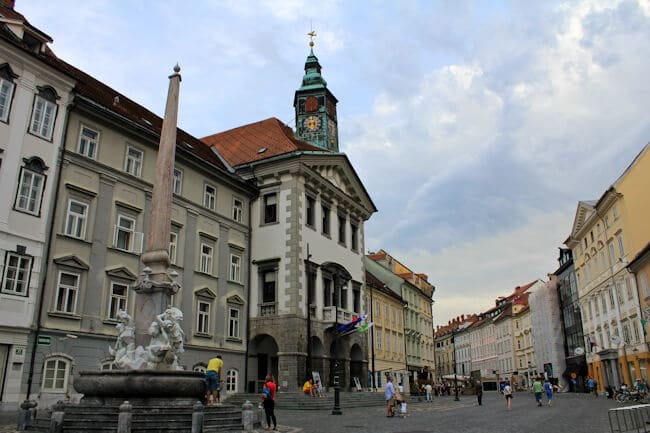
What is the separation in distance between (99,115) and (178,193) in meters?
6.06

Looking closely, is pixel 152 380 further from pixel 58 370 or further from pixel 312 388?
pixel 312 388

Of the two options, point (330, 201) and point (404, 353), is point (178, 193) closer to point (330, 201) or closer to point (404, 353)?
point (330, 201)

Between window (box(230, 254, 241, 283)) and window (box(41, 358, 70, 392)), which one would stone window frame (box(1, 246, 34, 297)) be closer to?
window (box(41, 358, 70, 392))

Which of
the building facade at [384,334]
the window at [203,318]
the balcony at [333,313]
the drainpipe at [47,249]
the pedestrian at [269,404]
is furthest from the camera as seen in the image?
the building facade at [384,334]

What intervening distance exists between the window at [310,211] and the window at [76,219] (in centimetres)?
1473

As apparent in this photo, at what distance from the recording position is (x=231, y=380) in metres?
30.3

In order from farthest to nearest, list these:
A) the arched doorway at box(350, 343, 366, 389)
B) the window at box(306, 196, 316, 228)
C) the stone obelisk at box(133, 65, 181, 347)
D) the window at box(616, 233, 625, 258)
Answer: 1. the window at box(616, 233, 625, 258)
2. the arched doorway at box(350, 343, 366, 389)
3. the window at box(306, 196, 316, 228)
4. the stone obelisk at box(133, 65, 181, 347)

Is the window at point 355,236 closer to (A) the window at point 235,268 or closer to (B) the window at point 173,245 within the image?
(A) the window at point 235,268

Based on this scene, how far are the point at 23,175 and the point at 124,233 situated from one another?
5395mm

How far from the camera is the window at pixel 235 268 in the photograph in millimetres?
32125

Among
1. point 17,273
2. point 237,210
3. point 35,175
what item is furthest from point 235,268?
point 17,273

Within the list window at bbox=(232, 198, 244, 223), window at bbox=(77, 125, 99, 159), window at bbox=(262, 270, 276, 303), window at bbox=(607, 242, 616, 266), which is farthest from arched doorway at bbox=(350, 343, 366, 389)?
window at bbox=(607, 242, 616, 266)

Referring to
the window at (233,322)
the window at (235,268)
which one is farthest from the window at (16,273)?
the window at (235,268)

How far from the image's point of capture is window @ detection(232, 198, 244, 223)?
33344 mm
